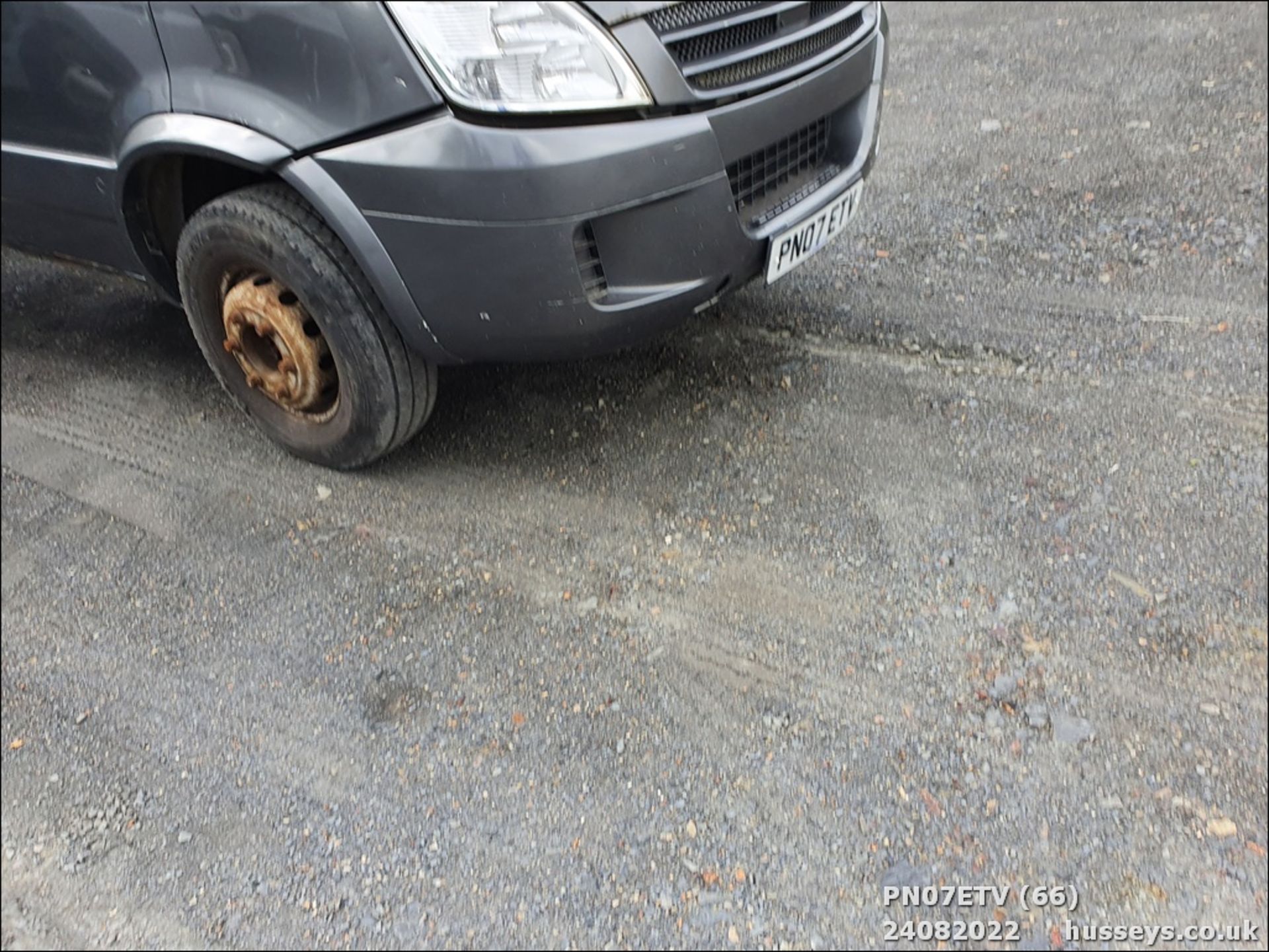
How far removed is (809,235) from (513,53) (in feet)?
2.99

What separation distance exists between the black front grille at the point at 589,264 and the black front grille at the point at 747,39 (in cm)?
41

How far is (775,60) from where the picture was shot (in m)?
2.22

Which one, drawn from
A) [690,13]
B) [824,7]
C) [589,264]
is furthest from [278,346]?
[824,7]

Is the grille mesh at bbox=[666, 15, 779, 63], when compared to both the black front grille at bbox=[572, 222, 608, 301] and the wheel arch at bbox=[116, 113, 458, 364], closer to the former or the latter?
the black front grille at bbox=[572, 222, 608, 301]

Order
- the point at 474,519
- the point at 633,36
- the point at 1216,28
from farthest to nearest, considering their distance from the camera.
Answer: the point at 1216,28, the point at 474,519, the point at 633,36

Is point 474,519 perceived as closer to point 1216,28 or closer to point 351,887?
point 351,887

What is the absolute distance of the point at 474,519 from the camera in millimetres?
2461

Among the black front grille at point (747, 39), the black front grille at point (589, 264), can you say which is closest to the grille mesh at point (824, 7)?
the black front grille at point (747, 39)

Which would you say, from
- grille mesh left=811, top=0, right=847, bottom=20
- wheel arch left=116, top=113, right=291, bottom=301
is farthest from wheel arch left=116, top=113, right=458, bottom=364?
grille mesh left=811, top=0, right=847, bottom=20

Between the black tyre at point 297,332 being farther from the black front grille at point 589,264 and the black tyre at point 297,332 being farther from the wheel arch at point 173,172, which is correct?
the black front grille at point 589,264

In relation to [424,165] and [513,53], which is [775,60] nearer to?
[513,53]

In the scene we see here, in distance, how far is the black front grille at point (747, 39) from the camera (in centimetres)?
201

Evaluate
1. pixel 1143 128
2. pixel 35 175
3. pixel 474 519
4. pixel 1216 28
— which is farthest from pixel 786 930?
pixel 1216 28

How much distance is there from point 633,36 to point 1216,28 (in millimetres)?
4210
